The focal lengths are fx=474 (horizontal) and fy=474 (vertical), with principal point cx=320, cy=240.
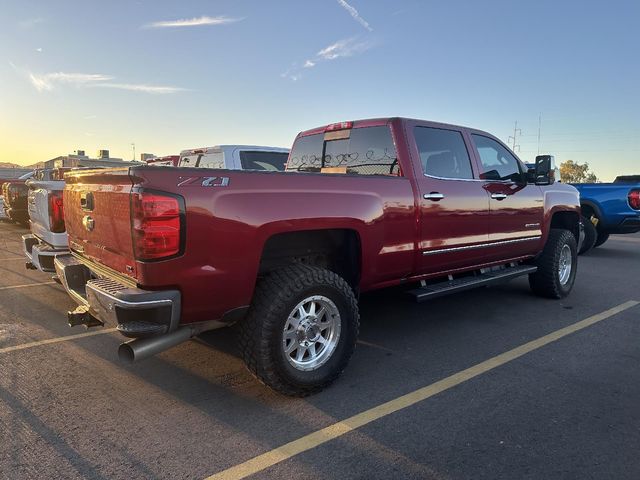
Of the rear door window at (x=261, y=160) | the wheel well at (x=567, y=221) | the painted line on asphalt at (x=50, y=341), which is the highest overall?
the rear door window at (x=261, y=160)

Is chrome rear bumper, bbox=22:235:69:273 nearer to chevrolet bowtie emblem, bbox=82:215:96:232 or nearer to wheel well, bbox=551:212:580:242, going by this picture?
chevrolet bowtie emblem, bbox=82:215:96:232

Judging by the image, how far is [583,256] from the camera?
1030 cm

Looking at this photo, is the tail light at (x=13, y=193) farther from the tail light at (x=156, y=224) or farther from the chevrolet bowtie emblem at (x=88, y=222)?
the tail light at (x=156, y=224)

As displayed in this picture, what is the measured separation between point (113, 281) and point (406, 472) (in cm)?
214

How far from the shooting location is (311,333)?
348 cm

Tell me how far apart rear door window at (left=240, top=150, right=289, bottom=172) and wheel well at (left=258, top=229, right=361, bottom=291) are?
3946 mm

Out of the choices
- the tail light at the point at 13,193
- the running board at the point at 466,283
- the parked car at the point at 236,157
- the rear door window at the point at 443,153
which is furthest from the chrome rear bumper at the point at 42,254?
the tail light at the point at 13,193

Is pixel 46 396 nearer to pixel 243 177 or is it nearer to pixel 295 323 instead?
pixel 295 323

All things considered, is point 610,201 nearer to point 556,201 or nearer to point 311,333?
point 556,201

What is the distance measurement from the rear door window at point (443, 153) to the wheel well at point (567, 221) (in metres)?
2.44

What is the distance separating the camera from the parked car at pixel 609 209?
31.8 feet

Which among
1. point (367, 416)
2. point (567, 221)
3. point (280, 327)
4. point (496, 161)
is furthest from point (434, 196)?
point (567, 221)

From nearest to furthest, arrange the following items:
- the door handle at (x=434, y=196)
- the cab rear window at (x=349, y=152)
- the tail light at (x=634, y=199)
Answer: the door handle at (x=434, y=196) → the cab rear window at (x=349, y=152) → the tail light at (x=634, y=199)

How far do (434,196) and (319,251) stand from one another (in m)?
1.21
